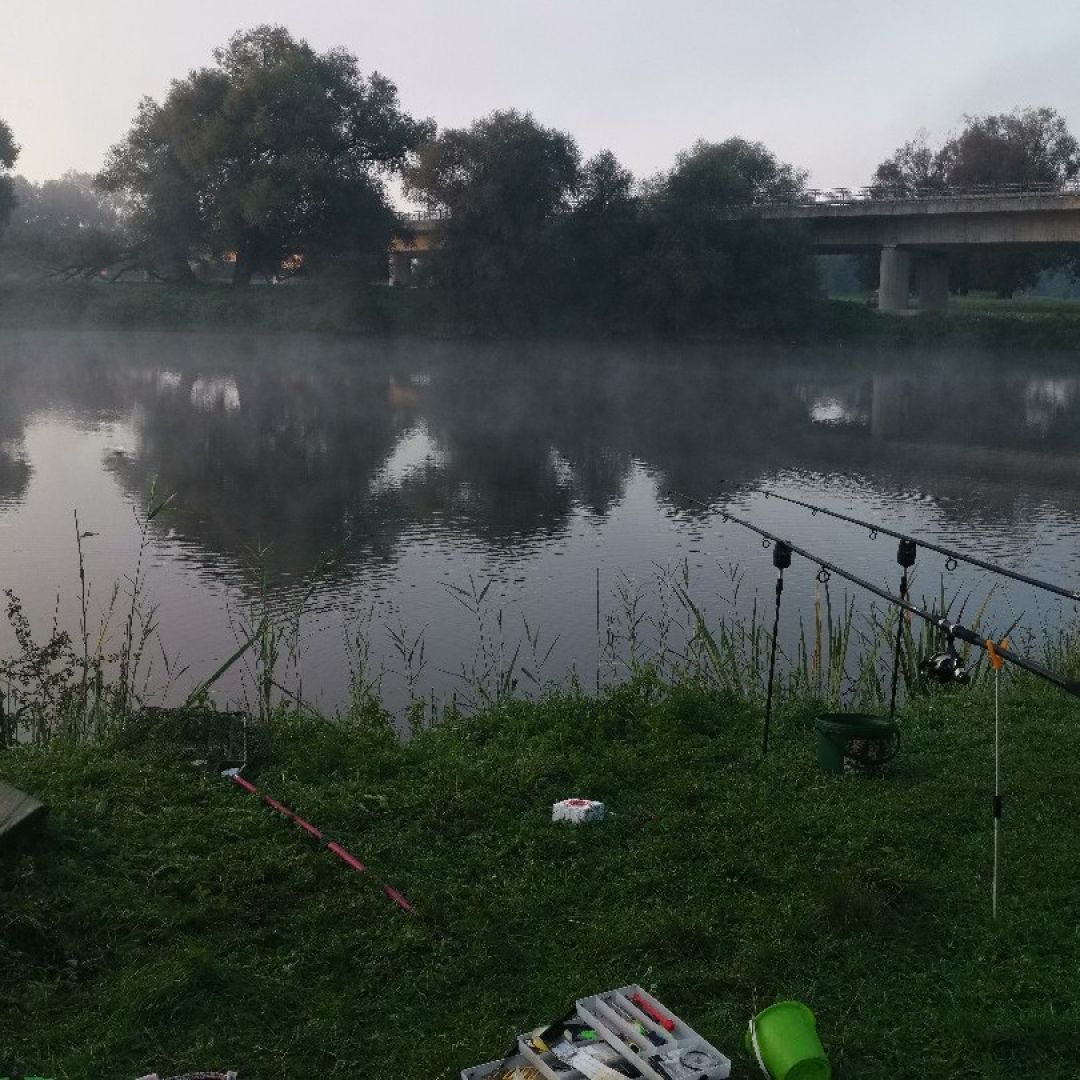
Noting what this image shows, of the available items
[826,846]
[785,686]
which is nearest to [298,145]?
[785,686]

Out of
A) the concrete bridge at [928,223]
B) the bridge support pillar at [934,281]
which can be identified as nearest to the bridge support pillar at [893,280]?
the concrete bridge at [928,223]

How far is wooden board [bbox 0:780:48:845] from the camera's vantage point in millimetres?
4750

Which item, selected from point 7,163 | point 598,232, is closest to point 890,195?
point 598,232

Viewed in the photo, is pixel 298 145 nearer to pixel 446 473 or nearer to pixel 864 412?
pixel 864 412

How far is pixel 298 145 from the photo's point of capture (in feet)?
144

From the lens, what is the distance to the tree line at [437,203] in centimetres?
4328

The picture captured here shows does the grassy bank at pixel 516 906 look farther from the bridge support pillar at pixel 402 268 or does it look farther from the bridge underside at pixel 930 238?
the bridge support pillar at pixel 402 268

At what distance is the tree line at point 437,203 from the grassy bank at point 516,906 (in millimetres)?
38086

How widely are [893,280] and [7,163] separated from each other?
1338 inches

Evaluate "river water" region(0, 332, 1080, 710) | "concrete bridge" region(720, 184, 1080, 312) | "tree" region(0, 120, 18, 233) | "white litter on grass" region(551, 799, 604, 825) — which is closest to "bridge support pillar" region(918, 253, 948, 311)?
"concrete bridge" region(720, 184, 1080, 312)

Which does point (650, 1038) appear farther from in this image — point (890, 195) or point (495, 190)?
point (890, 195)

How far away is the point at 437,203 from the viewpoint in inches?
1724

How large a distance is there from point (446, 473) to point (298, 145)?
91.9 feet

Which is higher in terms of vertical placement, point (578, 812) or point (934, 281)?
point (934, 281)
